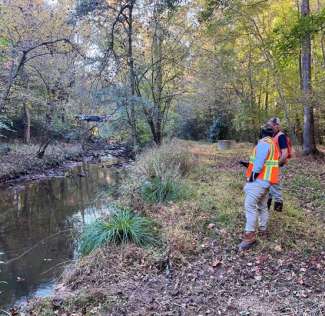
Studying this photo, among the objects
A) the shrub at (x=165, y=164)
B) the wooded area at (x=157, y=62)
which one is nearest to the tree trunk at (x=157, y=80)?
the wooded area at (x=157, y=62)

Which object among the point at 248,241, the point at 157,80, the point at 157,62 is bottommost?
the point at 248,241

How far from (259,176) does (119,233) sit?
2508 mm

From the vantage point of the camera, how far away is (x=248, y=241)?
5523 mm

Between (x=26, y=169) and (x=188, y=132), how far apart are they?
15226 millimetres

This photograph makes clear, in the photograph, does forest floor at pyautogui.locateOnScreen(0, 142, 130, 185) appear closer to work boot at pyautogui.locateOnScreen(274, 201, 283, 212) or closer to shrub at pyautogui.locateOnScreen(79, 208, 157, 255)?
shrub at pyautogui.locateOnScreen(79, 208, 157, 255)

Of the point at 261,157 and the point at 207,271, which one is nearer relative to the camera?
the point at 207,271

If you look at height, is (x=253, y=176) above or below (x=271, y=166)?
below

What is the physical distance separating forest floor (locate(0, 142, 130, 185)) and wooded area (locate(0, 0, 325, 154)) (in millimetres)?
1566

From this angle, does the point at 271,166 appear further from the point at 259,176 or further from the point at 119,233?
the point at 119,233

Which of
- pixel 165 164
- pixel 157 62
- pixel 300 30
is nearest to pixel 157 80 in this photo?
pixel 157 62

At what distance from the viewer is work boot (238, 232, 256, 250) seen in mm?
5488

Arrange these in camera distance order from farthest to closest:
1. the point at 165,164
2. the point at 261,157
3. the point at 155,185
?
the point at 165,164, the point at 155,185, the point at 261,157

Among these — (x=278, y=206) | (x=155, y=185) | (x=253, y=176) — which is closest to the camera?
(x=253, y=176)

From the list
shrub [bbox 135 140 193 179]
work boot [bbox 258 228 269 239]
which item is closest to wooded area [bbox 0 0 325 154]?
shrub [bbox 135 140 193 179]
